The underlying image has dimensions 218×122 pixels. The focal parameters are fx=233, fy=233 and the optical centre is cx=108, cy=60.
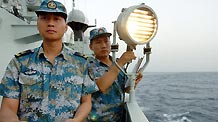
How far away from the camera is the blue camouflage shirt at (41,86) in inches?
54.4

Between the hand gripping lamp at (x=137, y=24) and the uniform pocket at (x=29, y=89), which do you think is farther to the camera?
the hand gripping lamp at (x=137, y=24)

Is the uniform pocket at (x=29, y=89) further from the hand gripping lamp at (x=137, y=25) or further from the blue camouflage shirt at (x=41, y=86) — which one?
the hand gripping lamp at (x=137, y=25)

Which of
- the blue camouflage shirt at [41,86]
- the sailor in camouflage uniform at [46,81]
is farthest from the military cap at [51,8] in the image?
the blue camouflage shirt at [41,86]

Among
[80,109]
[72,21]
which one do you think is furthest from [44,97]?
[72,21]

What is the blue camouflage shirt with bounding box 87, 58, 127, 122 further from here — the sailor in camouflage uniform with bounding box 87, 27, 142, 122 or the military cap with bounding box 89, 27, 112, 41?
the military cap with bounding box 89, 27, 112, 41

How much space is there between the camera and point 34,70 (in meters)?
1.41

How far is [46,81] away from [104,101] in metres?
0.85

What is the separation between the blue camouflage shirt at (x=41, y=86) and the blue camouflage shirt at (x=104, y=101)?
639 mm

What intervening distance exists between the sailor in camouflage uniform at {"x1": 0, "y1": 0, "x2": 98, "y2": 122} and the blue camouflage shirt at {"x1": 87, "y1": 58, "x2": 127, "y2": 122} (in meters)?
0.61

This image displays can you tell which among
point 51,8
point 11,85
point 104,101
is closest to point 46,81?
point 11,85

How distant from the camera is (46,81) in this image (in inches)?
55.1

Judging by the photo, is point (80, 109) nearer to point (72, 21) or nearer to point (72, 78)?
point (72, 78)

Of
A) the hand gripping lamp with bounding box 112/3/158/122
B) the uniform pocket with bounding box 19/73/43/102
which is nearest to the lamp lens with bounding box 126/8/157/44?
the hand gripping lamp with bounding box 112/3/158/122

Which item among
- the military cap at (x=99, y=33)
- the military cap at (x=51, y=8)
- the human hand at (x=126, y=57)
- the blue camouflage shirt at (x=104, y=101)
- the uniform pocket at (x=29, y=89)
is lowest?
the blue camouflage shirt at (x=104, y=101)
